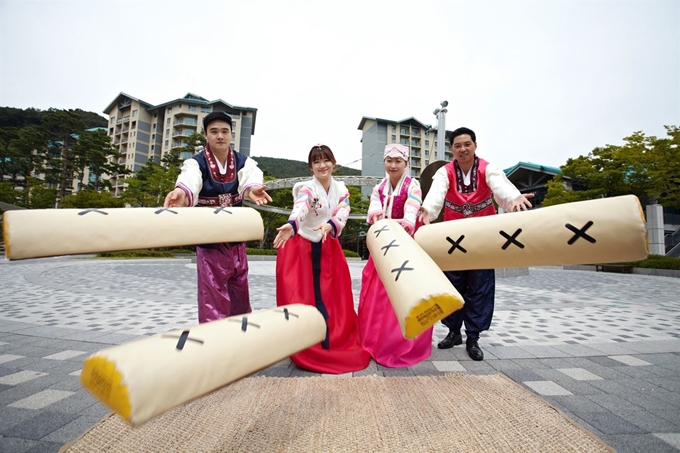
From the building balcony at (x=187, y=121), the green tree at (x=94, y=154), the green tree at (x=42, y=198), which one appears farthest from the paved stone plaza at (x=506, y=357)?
the building balcony at (x=187, y=121)

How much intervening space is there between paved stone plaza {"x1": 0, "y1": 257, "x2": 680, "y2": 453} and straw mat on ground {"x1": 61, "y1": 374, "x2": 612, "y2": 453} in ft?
1.00

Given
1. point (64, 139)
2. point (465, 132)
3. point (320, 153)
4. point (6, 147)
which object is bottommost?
point (320, 153)

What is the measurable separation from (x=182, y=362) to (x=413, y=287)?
1.19 meters

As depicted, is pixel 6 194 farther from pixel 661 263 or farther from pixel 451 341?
pixel 661 263

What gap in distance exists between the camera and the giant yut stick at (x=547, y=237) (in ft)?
5.92

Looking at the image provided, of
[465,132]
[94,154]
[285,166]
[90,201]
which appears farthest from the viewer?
[285,166]

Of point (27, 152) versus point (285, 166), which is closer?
point (27, 152)

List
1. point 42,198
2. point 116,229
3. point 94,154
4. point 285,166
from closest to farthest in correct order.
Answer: point 116,229 < point 42,198 < point 94,154 < point 285,166

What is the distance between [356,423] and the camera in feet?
6.98

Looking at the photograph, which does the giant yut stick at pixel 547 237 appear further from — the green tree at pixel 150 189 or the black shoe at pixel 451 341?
the green tree at pixel 150 189

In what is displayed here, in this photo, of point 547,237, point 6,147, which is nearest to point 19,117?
point 6,147

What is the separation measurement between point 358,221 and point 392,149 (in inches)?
1289

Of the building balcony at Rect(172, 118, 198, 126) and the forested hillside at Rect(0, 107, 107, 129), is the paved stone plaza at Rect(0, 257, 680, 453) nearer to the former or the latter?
the building balcony at Rect(172, 118, 198, 126)

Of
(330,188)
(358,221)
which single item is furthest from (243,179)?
(358,221)
